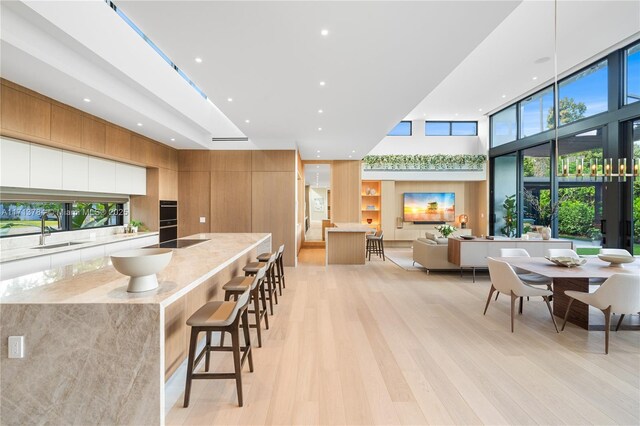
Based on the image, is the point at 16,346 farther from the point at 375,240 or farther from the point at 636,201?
the point at 636,201

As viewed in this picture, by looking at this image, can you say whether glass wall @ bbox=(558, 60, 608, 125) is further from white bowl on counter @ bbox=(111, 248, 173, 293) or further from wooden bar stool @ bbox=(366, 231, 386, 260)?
white bowl on counter @ bbox=(111, 248, 173, 293)

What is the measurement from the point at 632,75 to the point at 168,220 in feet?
29.6

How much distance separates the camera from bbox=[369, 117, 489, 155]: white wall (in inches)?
386

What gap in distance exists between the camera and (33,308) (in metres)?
1.54

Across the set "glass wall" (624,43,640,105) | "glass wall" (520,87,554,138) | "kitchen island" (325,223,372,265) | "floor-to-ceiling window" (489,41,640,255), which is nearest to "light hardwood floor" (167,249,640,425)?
"floor-to-ceiling window" (489,41,640,255)

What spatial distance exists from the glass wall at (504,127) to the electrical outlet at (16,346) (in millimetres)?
9931

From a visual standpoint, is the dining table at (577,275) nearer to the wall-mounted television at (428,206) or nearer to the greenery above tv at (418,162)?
the greenery above tv at (418,162)

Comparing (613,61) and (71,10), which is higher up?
(613,61)

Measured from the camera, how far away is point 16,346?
1548 mm

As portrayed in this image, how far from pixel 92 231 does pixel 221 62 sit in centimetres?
377

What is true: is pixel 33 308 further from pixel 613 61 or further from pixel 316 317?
pixel 613 61

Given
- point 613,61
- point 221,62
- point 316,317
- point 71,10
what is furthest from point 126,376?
point 613,61

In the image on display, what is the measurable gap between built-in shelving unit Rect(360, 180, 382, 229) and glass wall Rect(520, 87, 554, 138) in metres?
4.27

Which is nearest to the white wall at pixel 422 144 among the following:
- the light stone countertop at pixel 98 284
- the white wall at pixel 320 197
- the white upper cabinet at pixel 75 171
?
the white upper cabinet at pixel 75 171
